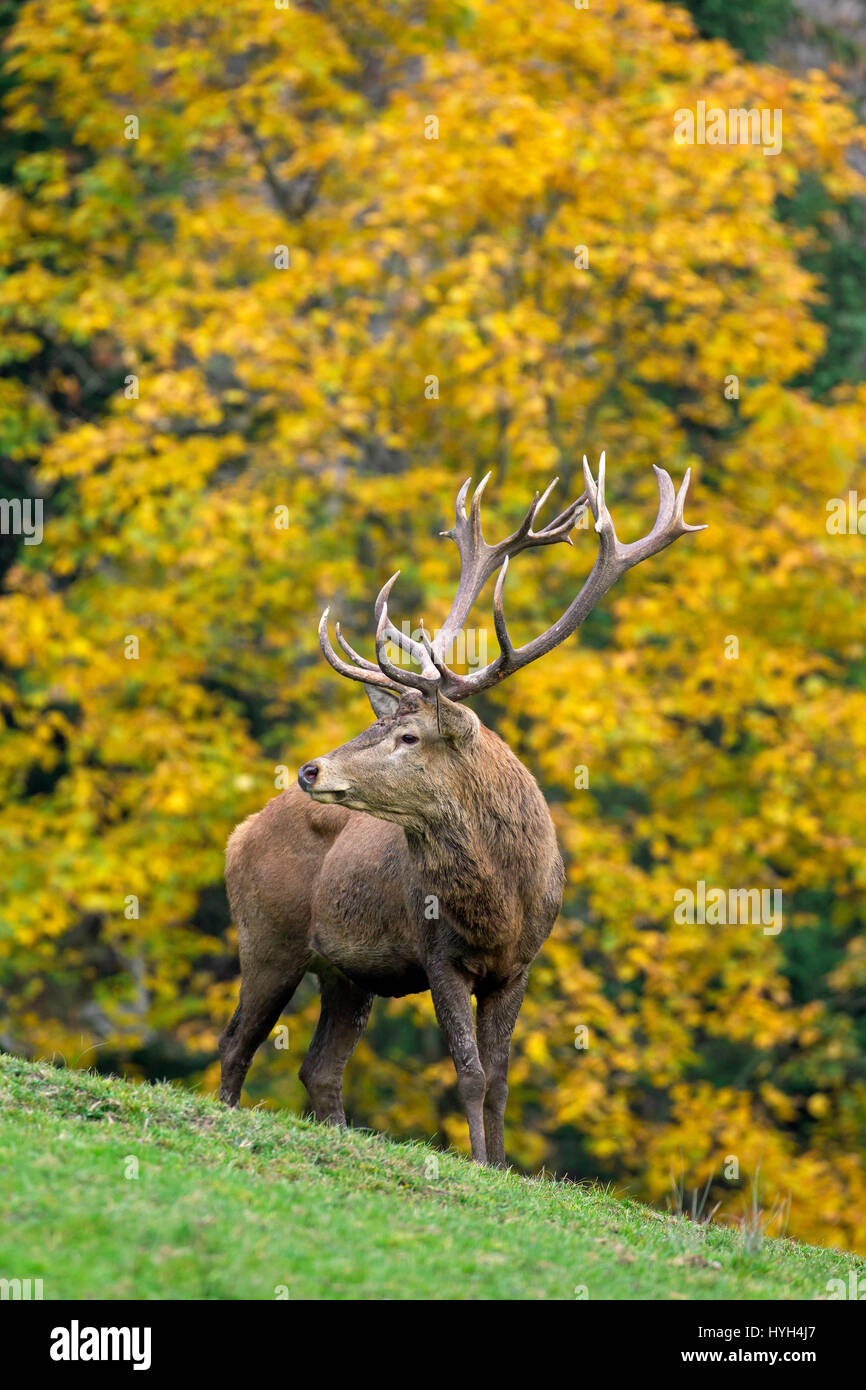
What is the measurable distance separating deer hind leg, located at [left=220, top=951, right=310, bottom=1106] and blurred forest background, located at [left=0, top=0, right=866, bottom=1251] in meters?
5.16

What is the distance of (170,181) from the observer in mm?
18109

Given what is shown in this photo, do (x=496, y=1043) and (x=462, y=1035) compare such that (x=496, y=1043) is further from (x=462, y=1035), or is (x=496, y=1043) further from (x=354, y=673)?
(x=354, y=673)

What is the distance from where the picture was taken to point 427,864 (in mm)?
7477

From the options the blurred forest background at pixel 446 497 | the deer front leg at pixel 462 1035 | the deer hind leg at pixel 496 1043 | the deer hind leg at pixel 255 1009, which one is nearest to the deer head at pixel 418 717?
the deer front leg at pixel 462 1035

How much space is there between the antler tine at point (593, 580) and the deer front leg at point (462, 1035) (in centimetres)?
124

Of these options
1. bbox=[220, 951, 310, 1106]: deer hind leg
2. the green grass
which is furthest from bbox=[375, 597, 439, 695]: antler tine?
the green grass

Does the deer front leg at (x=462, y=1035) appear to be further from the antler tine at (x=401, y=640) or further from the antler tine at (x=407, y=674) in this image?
the antler tine at (x=401, y=640)

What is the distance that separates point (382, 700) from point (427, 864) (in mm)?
808

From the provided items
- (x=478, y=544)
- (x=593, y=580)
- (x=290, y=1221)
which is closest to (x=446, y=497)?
Result: (x=478, y=544)

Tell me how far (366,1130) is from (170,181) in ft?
41.4

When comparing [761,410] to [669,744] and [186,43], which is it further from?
[186,43]

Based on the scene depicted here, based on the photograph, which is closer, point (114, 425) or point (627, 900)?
point (627, 900)
